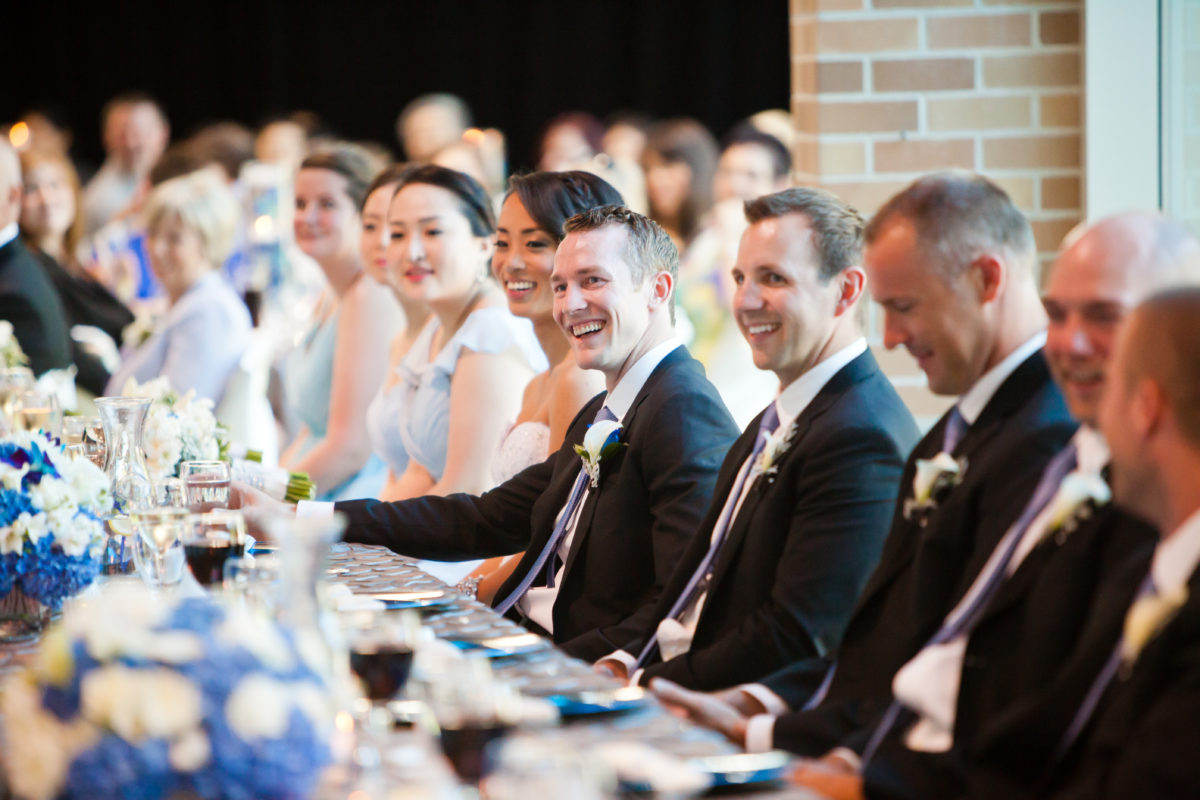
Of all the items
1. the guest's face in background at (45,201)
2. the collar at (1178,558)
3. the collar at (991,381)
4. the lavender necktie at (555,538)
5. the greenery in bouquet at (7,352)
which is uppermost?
the guest's face in background at (45,201)

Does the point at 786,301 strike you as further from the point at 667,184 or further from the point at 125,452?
the point at 667,184

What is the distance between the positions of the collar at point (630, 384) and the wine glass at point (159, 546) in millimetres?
1051

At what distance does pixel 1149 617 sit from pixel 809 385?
3.73 ft

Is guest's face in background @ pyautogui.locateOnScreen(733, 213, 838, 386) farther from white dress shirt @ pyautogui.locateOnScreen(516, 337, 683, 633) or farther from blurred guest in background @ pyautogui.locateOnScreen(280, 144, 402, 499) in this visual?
blurred guest in background @ pyautogui.locateOnScreen(280, 144, 402, 499)

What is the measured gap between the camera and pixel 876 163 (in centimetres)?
376

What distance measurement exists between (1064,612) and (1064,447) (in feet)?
1.01

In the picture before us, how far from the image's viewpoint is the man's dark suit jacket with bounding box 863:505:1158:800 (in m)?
1.66

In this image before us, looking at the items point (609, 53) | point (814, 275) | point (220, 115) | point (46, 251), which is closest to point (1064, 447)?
point (814, 275)

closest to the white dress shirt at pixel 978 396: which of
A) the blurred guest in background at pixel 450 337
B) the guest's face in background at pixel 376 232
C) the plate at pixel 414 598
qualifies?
the plate at pixel 414 598

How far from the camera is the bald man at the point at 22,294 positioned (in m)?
5.35

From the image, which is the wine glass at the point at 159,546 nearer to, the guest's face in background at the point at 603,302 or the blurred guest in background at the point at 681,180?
the guest's face in background at the point at 603,302

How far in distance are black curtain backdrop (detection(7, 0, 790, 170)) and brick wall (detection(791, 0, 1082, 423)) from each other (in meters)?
9.19

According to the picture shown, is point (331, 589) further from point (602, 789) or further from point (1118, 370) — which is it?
point (1118, 370)

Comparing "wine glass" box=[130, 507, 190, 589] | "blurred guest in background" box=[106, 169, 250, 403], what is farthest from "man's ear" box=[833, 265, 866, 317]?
"blurred guest in background" box=[106, 169, 250, 403]
